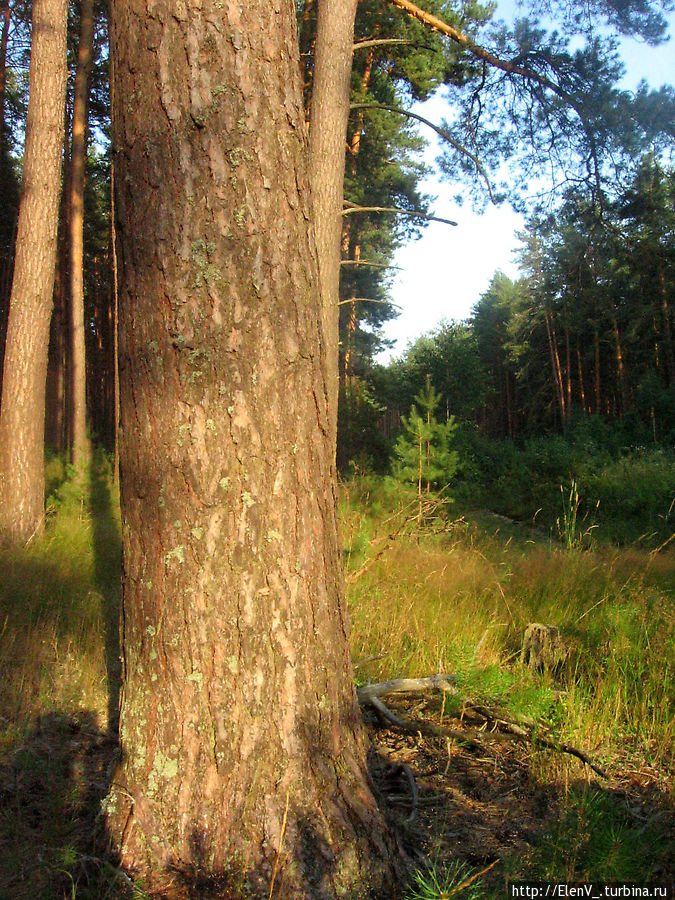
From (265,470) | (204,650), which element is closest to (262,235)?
(265,470)

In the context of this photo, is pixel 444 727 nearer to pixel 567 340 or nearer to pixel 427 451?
pixel 427 451

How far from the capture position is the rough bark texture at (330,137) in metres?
5.63

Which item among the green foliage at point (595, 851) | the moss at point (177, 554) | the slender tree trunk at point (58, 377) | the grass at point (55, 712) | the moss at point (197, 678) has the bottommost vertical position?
the grass at point (55, 712)

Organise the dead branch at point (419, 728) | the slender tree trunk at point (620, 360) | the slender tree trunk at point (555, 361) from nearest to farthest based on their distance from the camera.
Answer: the dead branch at point (419, 728) < the slender tree trunk at point (620, 360) < the slender tree trunk at point (555, 361)

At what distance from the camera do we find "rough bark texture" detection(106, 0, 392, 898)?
1.84 meters

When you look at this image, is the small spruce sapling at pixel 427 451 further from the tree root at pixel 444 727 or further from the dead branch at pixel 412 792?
the dead branch at pixel 412 792

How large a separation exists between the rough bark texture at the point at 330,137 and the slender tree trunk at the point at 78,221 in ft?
24.6

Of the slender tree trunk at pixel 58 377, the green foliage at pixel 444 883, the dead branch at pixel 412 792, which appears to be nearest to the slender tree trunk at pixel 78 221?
the slender tree trunk at pixel 58 377

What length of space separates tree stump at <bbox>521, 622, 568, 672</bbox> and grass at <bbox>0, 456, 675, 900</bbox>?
0.24 feet

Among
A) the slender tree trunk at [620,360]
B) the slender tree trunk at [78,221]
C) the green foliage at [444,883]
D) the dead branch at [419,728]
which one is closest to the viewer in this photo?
the green foliage at [444,883]

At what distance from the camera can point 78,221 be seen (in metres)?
13.2

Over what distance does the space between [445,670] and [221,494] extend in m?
2.12

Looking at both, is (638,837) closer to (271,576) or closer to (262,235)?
(271,576)

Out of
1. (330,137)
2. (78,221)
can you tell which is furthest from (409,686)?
(78,221)
